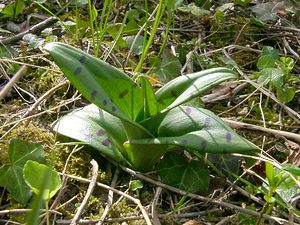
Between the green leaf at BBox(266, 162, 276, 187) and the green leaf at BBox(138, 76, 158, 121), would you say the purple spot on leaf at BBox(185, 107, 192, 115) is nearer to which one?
the green leaf at BBox(138, 76, 158, 121)

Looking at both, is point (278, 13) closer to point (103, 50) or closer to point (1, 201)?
point (103, 50)

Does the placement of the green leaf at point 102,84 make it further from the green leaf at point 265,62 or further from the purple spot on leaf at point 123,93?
the green leaf at point 265,62

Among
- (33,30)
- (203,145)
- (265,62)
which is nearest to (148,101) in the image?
(203,145)

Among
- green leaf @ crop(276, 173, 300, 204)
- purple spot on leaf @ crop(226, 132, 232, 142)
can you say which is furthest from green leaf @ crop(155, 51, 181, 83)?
green leaf @ crop(276, 173, 300, 204)

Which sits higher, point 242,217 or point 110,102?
point 110,102

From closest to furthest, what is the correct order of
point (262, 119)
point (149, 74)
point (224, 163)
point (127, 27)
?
point (224, 163) → point (262, 119) → point (149, 74) → point (127, 27)

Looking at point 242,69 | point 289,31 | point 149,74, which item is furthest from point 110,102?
point 289,31

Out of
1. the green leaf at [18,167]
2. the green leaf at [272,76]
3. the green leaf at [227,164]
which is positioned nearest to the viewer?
the green leaf at [18,167]

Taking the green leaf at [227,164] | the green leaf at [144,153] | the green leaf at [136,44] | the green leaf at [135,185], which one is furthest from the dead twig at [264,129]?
the green leaf at [136,44]
